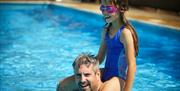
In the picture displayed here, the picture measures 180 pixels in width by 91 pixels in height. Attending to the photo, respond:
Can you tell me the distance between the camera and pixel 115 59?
4410 millimetres

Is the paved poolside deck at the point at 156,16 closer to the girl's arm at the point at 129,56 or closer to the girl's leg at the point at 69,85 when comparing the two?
the girl's arm at the point at 129,56

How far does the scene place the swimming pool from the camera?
8117 mm

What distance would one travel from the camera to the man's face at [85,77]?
12.2ft

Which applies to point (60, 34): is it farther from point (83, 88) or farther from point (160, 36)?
point (83, 88)

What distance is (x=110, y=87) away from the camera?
401 centimetres

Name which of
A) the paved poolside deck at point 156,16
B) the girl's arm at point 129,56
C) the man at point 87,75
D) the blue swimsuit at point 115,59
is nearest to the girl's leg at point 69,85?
the man at point 87,75

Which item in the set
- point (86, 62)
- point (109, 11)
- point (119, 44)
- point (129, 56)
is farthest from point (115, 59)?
point (86, 62)

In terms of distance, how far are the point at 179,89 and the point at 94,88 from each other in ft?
14.1

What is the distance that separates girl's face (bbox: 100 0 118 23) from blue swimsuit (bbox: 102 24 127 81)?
159 mm

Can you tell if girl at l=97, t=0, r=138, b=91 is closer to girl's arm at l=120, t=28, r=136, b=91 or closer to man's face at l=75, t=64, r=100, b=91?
girl's arm at l=120, t=28, r=136, b=91

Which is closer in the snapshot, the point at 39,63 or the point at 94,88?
the point at 94,88

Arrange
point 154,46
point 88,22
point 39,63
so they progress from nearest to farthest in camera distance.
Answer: point 39,63 → point 154,46 → point 88,22

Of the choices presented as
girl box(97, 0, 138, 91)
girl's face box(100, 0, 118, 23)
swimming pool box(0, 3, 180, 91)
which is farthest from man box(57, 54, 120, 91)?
swimming pool box(0, 3, 180, 91)

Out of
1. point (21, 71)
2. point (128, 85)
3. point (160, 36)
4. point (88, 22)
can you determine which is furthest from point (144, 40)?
point (128, 85)
